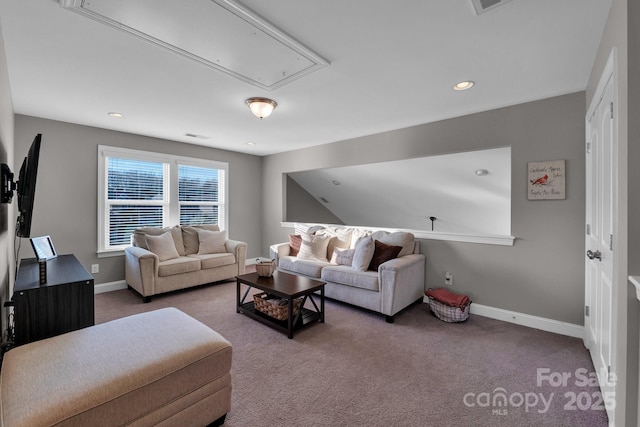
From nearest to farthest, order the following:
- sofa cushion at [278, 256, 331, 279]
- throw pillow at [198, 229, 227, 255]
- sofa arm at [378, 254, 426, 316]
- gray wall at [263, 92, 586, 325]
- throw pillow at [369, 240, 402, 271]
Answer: gray wall at [263, 92, 586, 325]
sofa arm at [378, 254, 426, 316]
throw pillow at [369, 240, 402, 271]
sofa cushion at [278, 256, 331, 279]
throw pillow at [198, 229, 227, 255]

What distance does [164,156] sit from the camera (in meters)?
4.66

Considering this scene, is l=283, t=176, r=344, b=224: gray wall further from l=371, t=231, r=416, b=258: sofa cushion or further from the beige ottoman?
the beige ottoman

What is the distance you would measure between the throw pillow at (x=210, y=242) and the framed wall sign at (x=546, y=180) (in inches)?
166

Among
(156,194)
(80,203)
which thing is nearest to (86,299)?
(80,203)

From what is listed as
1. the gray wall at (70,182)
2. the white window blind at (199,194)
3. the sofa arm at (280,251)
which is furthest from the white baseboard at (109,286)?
the sofa arm at (280,251)

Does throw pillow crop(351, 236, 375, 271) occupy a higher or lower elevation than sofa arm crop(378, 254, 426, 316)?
higher

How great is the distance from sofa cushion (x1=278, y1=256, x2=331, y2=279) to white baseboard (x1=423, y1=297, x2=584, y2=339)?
6.13ft

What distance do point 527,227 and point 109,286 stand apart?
212 inches

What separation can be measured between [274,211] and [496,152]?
391cm

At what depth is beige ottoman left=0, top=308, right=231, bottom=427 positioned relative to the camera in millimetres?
1121

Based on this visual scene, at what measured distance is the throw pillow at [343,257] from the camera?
3.68 metres

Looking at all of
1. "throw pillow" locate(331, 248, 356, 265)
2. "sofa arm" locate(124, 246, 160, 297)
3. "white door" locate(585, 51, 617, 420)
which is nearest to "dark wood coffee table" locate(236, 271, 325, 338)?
"throw pillow" locate(331, 248, 356, 265)

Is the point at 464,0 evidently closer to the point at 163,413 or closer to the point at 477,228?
the point at 163,413

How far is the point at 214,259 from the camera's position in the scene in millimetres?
4301
